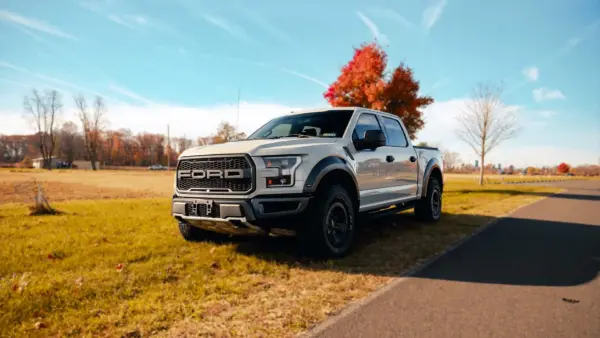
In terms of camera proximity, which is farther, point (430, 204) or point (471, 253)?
point (430, 204)

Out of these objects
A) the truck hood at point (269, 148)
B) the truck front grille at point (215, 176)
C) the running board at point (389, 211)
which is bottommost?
the running board at point (389, 211)

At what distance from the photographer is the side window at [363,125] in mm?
5510

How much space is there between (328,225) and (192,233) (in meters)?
2.15

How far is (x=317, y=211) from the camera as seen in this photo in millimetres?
4410

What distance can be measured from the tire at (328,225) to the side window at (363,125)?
1.06m

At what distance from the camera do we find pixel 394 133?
6.77m

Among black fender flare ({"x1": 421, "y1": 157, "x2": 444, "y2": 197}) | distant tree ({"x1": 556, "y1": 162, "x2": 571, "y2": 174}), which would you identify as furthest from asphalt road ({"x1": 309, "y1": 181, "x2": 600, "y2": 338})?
distant tree ({"x1": 556, "y1": 162, "x2": 571, "y2": 174})

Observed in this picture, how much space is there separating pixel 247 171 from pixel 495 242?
4.42 m

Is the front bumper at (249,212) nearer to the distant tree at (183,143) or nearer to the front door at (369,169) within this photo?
the front door at (369,169)

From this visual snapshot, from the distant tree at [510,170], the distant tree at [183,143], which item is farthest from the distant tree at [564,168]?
the distant tree at [183,143]

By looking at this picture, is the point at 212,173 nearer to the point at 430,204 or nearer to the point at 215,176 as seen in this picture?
the point at 215,176

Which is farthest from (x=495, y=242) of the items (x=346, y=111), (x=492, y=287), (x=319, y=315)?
(x=319, y=315)

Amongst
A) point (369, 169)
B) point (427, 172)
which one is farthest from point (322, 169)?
point (427, 172)

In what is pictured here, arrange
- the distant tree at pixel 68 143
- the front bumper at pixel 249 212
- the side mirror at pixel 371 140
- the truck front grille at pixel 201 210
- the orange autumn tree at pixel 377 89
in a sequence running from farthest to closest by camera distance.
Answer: the distant tree at pixel 68 143
the orange autumn tree at pixel 377 89
the side mirror at pixel 371 140
the truck front grille at pixel 201 210
the front bumper at pixel 249 212
